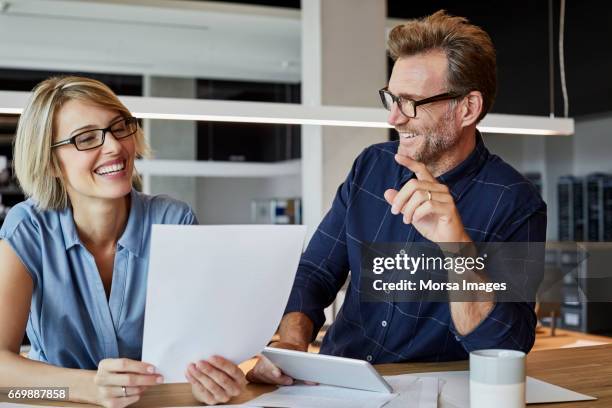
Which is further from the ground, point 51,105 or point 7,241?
point 51,105

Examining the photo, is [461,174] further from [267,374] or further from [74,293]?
[74,293]

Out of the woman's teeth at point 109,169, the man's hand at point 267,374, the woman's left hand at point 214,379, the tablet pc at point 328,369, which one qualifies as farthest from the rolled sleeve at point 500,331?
the woman's teeth at point 109,169

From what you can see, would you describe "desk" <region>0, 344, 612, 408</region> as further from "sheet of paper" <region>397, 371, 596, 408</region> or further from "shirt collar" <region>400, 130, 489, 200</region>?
"shirt collar" <region>400, 130, 489, 200</region>

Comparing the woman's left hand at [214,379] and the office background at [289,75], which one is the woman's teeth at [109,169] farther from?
the office background at [289,75]

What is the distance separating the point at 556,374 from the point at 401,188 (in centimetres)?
52

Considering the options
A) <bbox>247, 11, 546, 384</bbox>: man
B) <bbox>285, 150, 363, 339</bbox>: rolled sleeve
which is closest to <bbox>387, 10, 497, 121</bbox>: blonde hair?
<bbox>247, 11, 546, 384</bbox>: man

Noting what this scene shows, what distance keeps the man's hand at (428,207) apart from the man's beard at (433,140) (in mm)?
387

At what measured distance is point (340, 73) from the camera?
16.2 ft

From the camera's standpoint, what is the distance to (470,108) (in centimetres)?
194

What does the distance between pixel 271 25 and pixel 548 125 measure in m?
3.56

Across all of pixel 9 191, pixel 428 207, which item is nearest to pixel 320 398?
pixel 428 207

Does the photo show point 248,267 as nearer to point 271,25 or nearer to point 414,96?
point 414,96

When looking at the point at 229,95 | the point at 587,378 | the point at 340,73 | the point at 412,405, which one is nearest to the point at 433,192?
the point at 412,405

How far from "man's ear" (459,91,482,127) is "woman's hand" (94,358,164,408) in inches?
42.3
